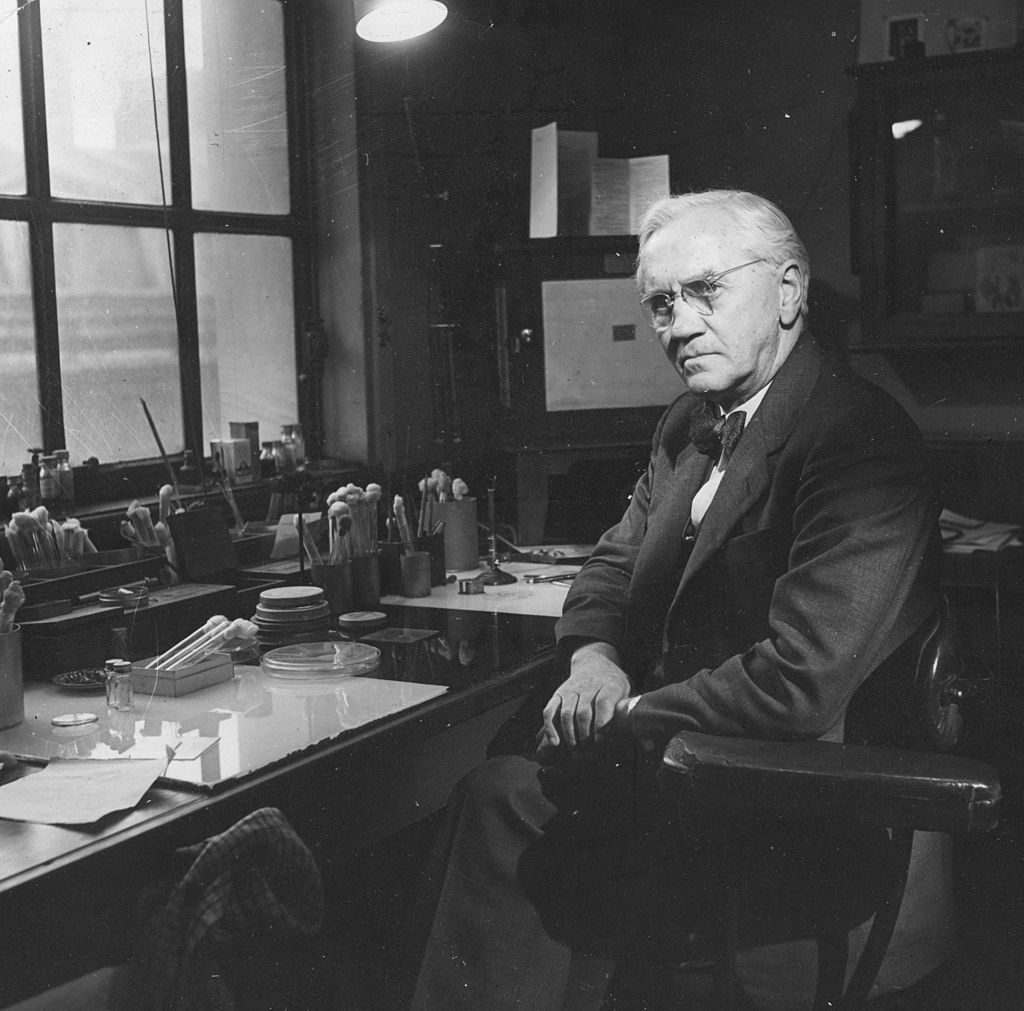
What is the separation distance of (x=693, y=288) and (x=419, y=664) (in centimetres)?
81

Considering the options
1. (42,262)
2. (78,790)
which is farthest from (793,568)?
(42,262)

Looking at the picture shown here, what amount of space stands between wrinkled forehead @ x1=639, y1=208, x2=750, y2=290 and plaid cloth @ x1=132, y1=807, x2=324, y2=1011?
1030 mm

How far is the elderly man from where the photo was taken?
1614 mm

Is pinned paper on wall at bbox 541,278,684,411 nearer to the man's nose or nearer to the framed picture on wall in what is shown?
the framed picture on wall

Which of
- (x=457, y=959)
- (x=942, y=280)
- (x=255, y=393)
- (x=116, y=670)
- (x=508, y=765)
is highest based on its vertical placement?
(x=942, y=280)

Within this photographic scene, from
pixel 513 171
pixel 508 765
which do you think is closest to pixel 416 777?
pixel 508 765

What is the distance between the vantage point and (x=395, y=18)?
291 centimetres

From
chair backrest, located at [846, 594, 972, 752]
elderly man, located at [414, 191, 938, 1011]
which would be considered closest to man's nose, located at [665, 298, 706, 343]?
elderly man, located at [414, 191, 938, 1011]

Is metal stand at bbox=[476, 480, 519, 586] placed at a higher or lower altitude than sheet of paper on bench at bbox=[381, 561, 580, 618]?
higher

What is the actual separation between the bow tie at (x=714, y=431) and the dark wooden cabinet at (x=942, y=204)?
93cm

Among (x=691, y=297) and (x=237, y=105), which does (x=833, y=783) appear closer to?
(x=691, y=297)

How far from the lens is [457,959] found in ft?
6.01

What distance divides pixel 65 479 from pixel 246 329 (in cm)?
69

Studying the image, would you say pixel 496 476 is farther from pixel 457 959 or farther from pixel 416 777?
pixel 457 959
